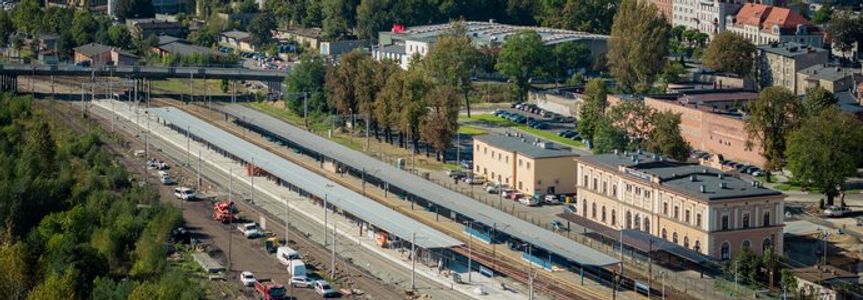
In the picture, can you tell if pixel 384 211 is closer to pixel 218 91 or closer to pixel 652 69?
pixel 652 69

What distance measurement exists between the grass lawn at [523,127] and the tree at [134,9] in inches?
1481

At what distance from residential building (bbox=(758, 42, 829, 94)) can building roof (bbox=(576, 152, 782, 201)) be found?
2460 centimetres

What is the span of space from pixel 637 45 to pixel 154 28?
34.6 m

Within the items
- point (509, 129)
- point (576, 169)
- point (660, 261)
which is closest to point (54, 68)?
point (509, 129)

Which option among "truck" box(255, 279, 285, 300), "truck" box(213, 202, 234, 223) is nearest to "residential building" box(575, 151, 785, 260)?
"truck" box(213, 202, 234, 223)

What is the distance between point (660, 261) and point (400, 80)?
22369mm

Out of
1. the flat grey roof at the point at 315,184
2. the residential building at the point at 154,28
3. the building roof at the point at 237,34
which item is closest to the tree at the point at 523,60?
the flat grey roof at the point at 315,184

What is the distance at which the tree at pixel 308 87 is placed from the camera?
77938 millimetres

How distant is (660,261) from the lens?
5053 cm

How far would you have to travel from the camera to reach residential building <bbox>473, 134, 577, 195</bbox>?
59.9 meters

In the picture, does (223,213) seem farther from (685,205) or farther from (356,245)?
(685,205)

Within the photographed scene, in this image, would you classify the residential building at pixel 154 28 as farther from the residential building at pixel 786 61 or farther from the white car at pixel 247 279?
the white car at pixel 247 279

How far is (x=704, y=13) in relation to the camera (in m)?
96.7

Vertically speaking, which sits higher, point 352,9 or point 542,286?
point 352,9
